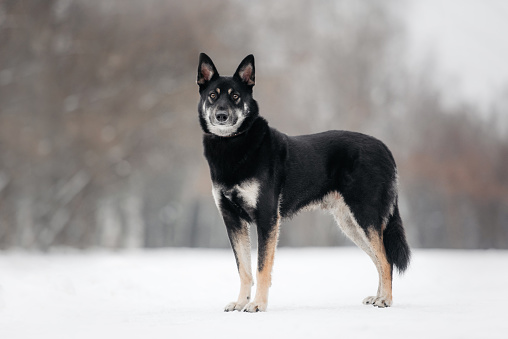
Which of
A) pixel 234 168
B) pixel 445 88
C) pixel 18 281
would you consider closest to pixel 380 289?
pixel 234 168

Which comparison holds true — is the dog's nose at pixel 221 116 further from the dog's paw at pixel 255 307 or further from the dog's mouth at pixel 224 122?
the dog's paw at pixel 255 307

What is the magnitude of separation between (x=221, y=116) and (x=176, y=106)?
19.4m

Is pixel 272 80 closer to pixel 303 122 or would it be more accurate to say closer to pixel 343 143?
pixel 303 122

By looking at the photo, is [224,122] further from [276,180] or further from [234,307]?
[234,307]

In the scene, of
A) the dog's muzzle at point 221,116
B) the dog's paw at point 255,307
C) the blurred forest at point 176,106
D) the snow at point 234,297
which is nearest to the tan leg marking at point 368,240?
the snow at point 234,297

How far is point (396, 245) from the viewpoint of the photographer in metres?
7.02

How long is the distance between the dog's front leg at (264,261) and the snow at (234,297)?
8.2 inches

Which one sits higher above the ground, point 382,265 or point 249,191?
point 249,191

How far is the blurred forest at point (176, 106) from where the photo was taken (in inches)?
862

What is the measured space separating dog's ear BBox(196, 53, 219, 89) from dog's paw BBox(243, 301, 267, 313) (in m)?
2.34

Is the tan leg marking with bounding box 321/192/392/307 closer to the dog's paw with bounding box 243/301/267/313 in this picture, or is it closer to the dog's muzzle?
the dog's paw with bounding box 243/301/267/313

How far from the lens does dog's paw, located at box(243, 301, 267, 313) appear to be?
20.7 feet

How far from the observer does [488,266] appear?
1152cm

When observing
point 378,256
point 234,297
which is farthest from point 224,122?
point 234,297
